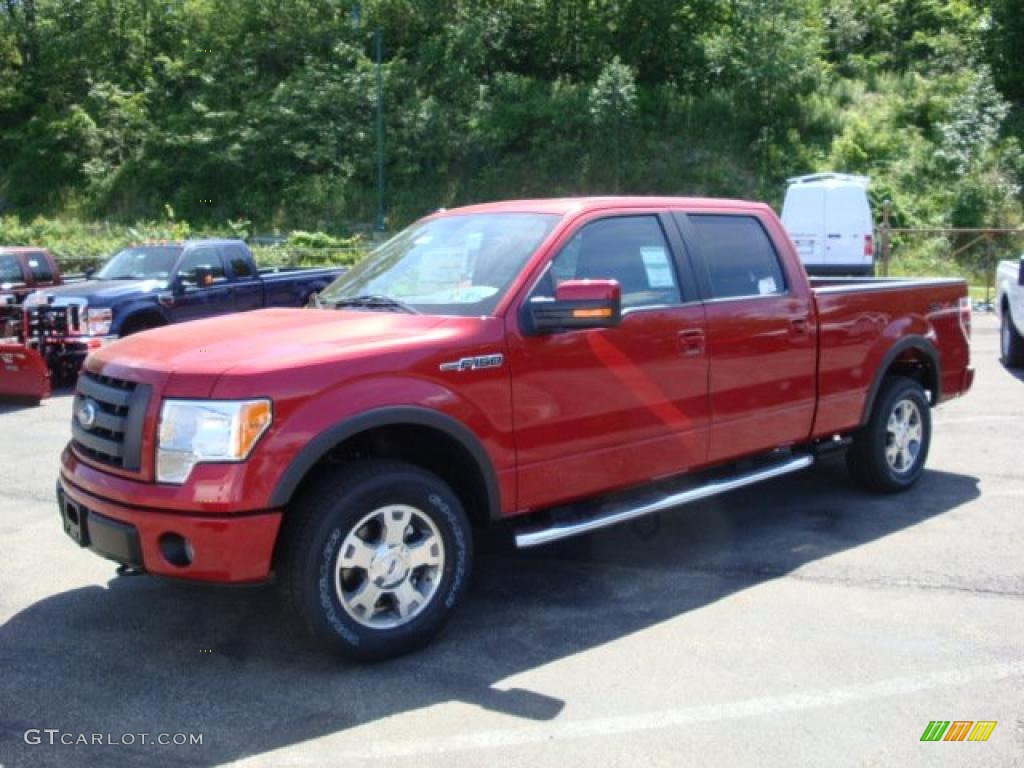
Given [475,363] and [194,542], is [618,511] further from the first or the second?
[194,542]

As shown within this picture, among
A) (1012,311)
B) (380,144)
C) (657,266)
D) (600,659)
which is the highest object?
(380,144)

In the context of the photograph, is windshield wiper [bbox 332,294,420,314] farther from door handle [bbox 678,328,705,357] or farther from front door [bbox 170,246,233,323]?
front door [bbox 170,246,233,323]

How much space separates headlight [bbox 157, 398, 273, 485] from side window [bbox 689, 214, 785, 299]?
2.72 meters

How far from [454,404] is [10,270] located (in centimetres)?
1259

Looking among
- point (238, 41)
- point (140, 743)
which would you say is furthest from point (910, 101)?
point (140, 743)

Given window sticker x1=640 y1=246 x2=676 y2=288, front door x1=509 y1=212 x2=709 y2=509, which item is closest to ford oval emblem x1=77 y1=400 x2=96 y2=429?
front door x1=509 y1=212 x2=709 y2=509

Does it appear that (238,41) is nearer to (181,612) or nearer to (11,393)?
(11,393)

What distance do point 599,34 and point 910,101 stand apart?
13.7 metres

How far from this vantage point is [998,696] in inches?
156

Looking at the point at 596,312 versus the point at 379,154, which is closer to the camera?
the point at 596,312

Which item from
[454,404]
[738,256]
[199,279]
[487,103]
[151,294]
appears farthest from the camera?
[487,103]

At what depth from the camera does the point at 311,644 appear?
14.9ft

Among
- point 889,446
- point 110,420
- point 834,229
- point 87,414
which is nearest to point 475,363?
point 110,420

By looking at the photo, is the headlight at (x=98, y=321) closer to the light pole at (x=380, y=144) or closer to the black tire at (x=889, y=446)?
the black tire at (x=889, y=446)
